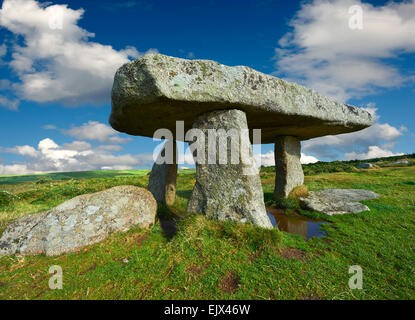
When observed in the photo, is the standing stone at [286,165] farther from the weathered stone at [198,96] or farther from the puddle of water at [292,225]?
the weathered stone at [198,96]

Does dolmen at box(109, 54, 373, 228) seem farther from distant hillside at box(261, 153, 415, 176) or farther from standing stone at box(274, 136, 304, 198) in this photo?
distant hillside at box(261, 153, 415, 176)

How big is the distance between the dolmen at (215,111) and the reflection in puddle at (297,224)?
1597 millimetres

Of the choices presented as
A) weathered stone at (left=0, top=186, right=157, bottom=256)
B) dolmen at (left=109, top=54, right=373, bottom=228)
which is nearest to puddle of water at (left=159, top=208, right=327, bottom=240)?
weathered stone at (left=0, top=186, right=157, bottom=256)

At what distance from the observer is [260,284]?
3633 millimetres

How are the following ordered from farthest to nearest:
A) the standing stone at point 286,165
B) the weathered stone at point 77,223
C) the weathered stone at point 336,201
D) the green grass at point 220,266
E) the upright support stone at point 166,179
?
1. the standing stone at point 286,165
2. the upright support stone at point 166,179
3. the weathered stone at point 336,201
4. the weathered stone at point 77,223
5. the green grass at point 220,266

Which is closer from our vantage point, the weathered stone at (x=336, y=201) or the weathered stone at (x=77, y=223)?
the weathered stone at (x=77, y=223)

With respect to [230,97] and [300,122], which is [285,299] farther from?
[300,122]

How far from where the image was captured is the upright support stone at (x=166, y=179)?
8938 mm

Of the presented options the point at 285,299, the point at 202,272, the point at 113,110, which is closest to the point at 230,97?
the point at 113,110

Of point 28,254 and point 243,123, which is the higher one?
point 243,123

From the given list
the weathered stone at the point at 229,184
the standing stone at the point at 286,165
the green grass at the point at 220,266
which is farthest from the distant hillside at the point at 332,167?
the weathered stone at the point at 229,184

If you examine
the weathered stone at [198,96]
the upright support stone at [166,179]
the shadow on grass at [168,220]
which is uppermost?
the weathered stone at [198,96]

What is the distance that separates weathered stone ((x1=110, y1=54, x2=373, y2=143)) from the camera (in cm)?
481
